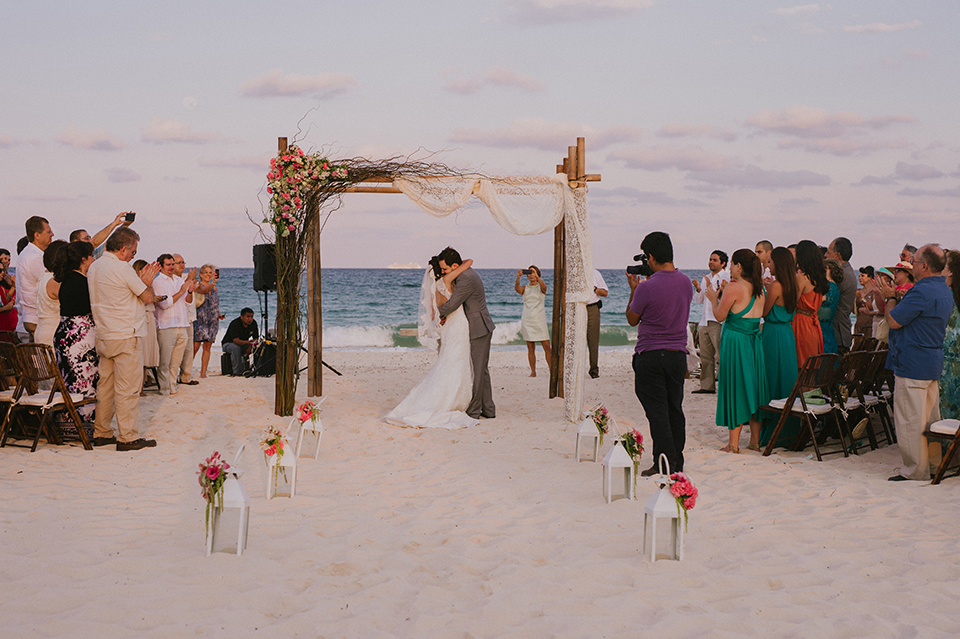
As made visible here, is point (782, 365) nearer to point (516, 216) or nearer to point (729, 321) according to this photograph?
point (729, 321)

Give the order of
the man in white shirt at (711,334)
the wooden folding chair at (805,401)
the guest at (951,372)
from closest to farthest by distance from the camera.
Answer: the guest at (951,372) → the wooden folding chair at (805,401) → the man in white shirt at (711,334)

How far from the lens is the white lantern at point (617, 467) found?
174 inches

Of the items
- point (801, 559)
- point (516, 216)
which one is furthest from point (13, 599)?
point (516, 216)

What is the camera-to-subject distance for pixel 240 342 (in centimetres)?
1059

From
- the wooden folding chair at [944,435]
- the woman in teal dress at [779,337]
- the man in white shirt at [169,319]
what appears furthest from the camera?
the man in white shirt at [169,319]

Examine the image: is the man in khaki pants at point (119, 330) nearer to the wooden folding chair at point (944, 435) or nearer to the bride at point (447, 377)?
the bride at point (447, 377)

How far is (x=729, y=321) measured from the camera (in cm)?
589

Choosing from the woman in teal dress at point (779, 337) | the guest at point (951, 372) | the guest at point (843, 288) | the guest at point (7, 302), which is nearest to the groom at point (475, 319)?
the woman in teal dress at point (779, 337)

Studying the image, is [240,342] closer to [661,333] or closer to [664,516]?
[661,333]

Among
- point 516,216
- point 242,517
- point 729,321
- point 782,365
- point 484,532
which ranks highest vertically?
point 516,216

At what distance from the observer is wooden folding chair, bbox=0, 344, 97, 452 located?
5668 mm

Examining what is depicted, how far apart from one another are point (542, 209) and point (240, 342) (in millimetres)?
5539

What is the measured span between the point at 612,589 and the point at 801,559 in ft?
3.62

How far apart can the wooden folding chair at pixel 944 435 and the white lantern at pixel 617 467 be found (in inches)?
85.1
